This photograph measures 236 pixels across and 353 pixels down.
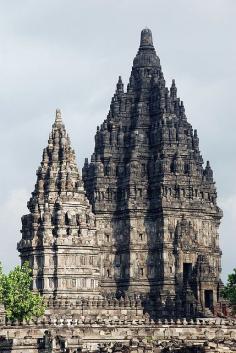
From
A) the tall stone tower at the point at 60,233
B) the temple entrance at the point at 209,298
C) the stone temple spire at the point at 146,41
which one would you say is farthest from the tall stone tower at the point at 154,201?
the tall stone tower at the point at 60,233

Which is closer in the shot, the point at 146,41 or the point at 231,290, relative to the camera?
the point at 231,290

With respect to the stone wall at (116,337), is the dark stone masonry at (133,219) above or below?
above

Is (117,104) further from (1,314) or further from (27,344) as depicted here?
(27,344)

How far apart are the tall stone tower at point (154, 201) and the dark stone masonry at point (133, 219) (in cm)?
11

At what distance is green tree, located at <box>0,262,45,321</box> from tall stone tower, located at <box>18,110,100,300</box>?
10253 millimetres

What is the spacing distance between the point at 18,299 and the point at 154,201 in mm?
30453

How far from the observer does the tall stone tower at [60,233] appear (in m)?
127

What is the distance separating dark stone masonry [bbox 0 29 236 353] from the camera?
127250 millimetres

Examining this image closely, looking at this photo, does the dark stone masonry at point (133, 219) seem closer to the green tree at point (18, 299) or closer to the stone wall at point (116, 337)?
the green tree at point (18, 299)

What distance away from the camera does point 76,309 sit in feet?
400

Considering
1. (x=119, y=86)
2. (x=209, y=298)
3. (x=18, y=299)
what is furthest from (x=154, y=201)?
(x=18, y=299)

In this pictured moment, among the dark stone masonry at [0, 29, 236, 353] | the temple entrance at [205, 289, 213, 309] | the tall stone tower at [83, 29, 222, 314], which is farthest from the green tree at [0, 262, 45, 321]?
the temple entrance at [205, 289, 213, 309]

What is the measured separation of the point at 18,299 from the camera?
4469 inches

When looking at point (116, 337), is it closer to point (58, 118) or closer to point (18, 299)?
point (18, 299)
